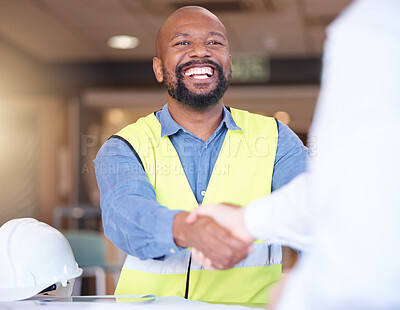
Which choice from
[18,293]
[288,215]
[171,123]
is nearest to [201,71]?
[171,123]

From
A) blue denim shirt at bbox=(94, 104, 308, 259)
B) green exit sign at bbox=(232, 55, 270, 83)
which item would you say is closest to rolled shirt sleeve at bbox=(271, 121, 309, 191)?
blue denim shirt at bbox=(94, 104, 308, 259)

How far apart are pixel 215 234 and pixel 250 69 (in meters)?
5.94

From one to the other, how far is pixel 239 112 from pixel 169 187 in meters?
0.43

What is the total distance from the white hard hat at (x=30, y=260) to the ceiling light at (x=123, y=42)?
4.70 m

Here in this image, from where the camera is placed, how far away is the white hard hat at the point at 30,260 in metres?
1.59

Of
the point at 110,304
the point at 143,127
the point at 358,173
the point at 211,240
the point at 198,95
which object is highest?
the point at 198,95

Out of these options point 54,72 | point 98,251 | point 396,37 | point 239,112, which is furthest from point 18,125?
point 396,37

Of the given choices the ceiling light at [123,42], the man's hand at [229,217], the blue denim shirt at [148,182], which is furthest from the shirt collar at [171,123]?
the ceiling light at [123,42]

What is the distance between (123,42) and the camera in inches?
253

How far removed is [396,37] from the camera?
750mm

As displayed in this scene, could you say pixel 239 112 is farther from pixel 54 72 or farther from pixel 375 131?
pixel 54 72

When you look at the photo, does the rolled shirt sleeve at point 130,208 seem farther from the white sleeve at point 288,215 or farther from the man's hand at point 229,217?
the white sleeve at point 288,215

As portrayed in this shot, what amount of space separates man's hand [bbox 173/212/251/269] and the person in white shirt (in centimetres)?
45

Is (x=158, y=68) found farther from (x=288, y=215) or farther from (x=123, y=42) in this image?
(x=123, y=42)
